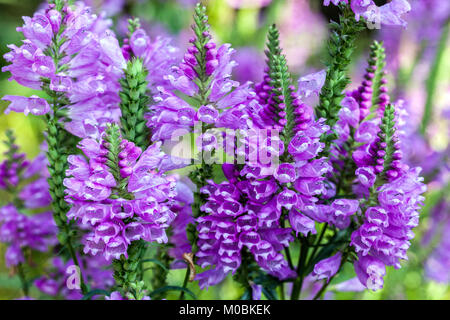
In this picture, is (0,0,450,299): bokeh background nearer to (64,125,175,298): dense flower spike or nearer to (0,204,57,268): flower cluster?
(0,204,57,268): flower cluster

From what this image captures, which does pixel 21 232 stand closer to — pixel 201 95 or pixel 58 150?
pixel 58 150

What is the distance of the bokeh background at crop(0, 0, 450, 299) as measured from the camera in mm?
1044

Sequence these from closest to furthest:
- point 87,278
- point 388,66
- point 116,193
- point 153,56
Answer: point 116,193 → point 153,56 → point 87,278 → point 388,66

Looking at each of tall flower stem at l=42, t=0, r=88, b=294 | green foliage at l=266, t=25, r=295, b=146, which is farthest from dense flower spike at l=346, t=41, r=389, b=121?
tall flower stem at l=42, t=0, r=88, b=294

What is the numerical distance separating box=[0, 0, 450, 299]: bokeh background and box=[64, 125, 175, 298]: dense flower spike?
0.33 m

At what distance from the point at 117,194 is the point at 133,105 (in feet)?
0.34

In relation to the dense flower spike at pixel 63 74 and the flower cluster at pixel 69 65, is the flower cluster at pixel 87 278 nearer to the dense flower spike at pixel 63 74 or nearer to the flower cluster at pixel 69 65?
the dense flower spike at pixel 63 74

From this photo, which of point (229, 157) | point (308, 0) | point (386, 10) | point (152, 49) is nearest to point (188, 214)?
point (229, 157)

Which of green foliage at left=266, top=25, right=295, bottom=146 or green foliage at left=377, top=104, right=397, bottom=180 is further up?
green foliage at left=266, top=25, right=295, bottom=146

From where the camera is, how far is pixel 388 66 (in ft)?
4.68

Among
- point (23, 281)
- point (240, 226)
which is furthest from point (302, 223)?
point (23, 281)

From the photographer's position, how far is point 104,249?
0.49 meters

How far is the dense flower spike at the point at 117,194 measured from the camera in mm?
464
